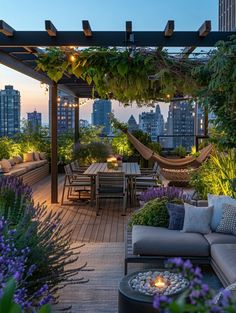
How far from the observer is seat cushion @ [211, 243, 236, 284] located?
3225 mm

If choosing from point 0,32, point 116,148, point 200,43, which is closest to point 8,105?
point 116,148

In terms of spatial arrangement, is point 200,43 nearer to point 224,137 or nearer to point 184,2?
point 224,137

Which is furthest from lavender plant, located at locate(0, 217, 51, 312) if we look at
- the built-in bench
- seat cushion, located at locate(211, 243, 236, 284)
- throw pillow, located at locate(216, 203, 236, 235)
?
the built-in bench

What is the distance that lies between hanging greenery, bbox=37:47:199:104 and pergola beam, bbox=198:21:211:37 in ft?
1.26

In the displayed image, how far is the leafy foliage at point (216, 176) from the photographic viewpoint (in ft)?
18.1

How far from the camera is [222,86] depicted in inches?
176

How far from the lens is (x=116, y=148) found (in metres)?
12.5

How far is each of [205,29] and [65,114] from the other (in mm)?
9372

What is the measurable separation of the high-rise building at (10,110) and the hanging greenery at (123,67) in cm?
753

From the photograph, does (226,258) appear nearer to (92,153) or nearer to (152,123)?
(92,153)

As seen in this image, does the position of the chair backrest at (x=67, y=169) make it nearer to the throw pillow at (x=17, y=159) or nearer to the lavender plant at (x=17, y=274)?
the throw pillow at (x=17, y=159)

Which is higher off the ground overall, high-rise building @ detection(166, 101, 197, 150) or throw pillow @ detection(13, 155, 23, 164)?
high-rise building @ detection(166, 101, 197, 150)

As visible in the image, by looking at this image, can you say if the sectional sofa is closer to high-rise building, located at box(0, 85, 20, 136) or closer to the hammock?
the hammock

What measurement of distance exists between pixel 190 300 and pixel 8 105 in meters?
13.0
